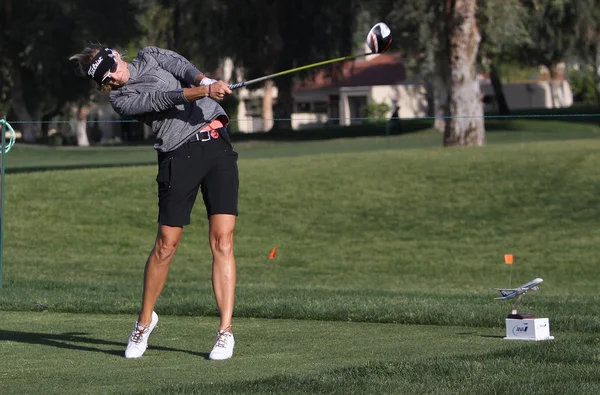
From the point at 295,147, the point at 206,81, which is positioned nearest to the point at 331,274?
the point at 206,81

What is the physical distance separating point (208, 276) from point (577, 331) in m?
11.0

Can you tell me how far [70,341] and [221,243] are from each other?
142 cm

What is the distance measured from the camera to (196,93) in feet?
23.0

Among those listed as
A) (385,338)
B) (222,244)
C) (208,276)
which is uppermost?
(222,244)

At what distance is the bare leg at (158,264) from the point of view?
7.50m

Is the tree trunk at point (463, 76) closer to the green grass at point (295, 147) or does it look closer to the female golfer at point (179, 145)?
the green grass at point (295, 147)

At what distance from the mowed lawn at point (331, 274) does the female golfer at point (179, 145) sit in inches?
21.7

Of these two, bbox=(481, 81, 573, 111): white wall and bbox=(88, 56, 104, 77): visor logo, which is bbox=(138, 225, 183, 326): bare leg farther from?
bbox=(481, 81, 573, 111): white wall

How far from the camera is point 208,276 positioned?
18969 mm

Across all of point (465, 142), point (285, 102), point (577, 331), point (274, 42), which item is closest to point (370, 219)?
point (465, 142)

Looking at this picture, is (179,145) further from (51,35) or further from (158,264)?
(51,35)

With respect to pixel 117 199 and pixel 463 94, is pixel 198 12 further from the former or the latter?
pixel 117 199

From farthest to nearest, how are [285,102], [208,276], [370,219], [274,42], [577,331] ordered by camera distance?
1. [285,102]
2. [274,42]
3. [370,219]
4. [208,276]
5. [577,331]

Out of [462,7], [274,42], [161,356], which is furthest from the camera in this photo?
[274,42]
